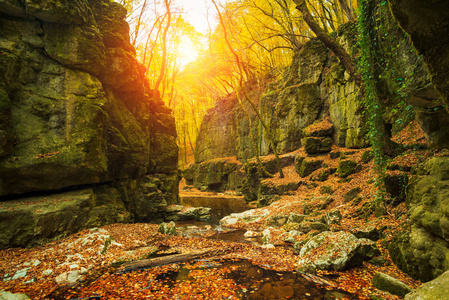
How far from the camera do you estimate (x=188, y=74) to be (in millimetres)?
28406

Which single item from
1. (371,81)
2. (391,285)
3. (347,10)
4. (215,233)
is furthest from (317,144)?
(391,285)

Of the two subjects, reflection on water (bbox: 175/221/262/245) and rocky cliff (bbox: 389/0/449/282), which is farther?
reflection on water (bbox: 175/221/262/245)

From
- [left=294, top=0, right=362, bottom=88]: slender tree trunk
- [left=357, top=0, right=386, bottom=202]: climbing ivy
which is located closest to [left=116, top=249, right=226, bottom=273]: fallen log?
[left=357, top=0, right=386, bottom=202]: climbing ivy

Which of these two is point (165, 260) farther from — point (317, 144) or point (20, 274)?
point (317, 144)

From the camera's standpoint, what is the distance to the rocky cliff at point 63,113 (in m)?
7.54

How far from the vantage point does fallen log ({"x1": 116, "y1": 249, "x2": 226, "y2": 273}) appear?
6212 millimetres

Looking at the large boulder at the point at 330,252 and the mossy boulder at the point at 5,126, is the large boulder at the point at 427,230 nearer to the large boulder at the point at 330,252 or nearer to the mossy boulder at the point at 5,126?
the large boulder at the point at 330,252

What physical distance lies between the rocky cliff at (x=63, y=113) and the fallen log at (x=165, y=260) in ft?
11.9

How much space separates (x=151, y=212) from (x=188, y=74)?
19.9 m

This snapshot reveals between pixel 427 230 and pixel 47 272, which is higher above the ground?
pixel 427 230

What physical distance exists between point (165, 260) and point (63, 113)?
24.2ft

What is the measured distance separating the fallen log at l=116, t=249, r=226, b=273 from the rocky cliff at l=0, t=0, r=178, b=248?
3628mm

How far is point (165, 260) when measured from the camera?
22.1ft

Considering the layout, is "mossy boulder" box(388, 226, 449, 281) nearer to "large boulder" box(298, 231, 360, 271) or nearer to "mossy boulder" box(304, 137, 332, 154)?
"large boulder" box(298, 231, 360, 271)
